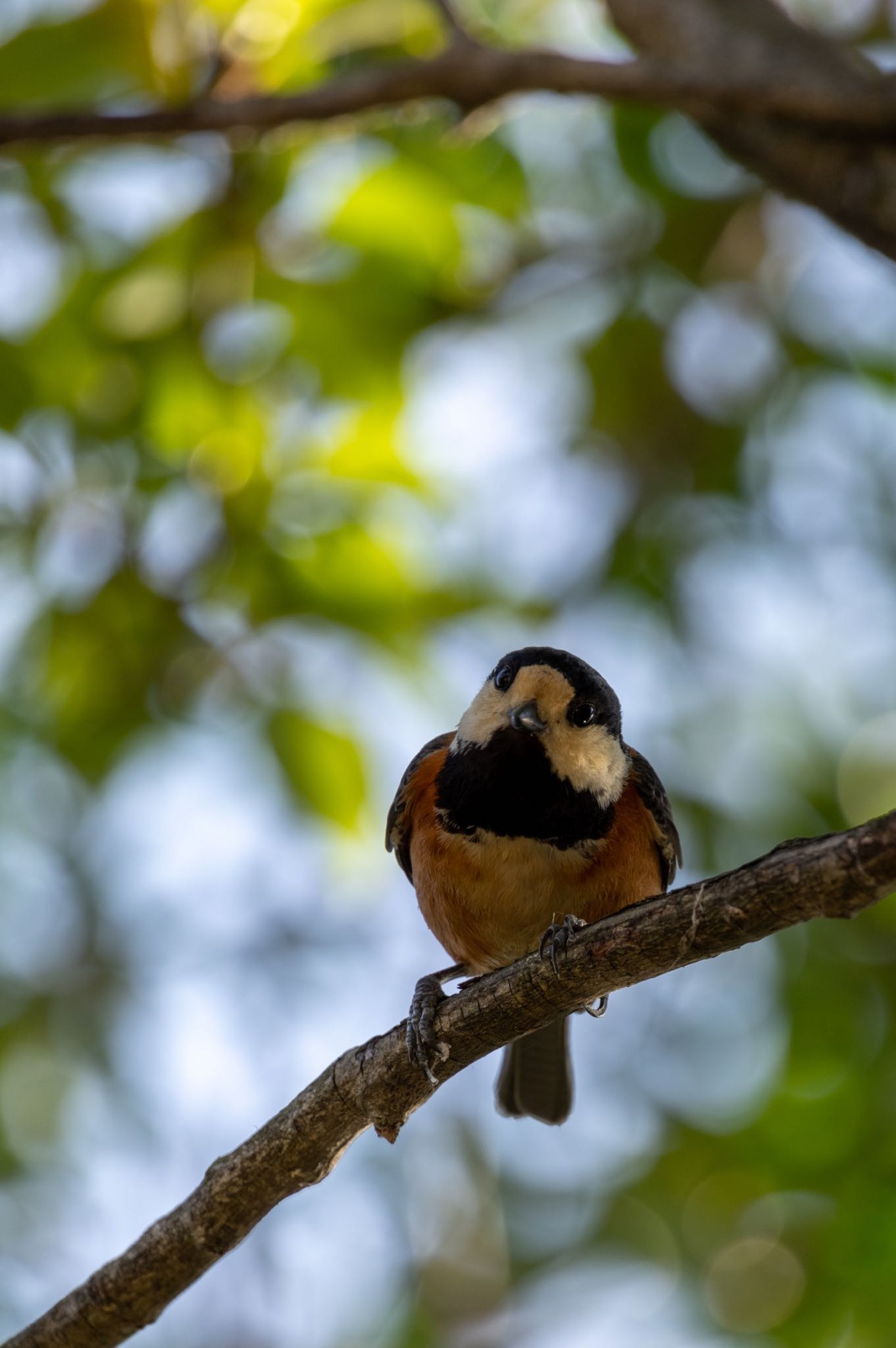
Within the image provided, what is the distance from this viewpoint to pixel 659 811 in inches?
189

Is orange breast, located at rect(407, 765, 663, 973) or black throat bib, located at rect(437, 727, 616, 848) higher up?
black throat bib, located at rect(437, 727, 616, 848)

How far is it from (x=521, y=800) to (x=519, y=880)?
26 cm

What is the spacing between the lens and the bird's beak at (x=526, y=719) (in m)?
4.37

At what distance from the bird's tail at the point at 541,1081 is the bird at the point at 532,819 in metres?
0.81

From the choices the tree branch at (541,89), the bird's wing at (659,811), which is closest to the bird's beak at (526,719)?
the bird's wing at (659,811)

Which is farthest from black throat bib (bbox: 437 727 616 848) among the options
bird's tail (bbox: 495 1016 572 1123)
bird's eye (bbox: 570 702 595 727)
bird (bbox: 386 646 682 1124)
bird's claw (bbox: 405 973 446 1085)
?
bird's tail (bbox: 495 1016 572 1123)

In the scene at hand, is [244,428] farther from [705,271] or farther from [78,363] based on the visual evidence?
[705,271]

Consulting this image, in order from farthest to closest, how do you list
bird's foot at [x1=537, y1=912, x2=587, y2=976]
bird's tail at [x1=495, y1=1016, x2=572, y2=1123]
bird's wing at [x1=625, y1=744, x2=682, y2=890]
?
bird's tail at [x1=495, y1=1016, x2=572, y2=1123] → bird's wing at [x1=625, y1=744, x2=682, y2=890] → bird's foot at [x1=537, y1=912, x2=587, y2=976]

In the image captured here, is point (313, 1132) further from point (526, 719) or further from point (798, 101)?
point (798, 101)

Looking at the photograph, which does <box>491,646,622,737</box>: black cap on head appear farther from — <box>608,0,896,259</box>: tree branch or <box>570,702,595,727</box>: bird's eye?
<box>608,0,896,259</box>: tree branch

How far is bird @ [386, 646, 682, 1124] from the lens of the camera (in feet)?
14.4

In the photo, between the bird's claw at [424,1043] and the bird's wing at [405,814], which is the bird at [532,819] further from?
the bird's claw at [424,1043]

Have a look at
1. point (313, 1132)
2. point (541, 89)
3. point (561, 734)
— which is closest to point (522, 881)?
point (561, 734)

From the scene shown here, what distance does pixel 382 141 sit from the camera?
4.96 meters
